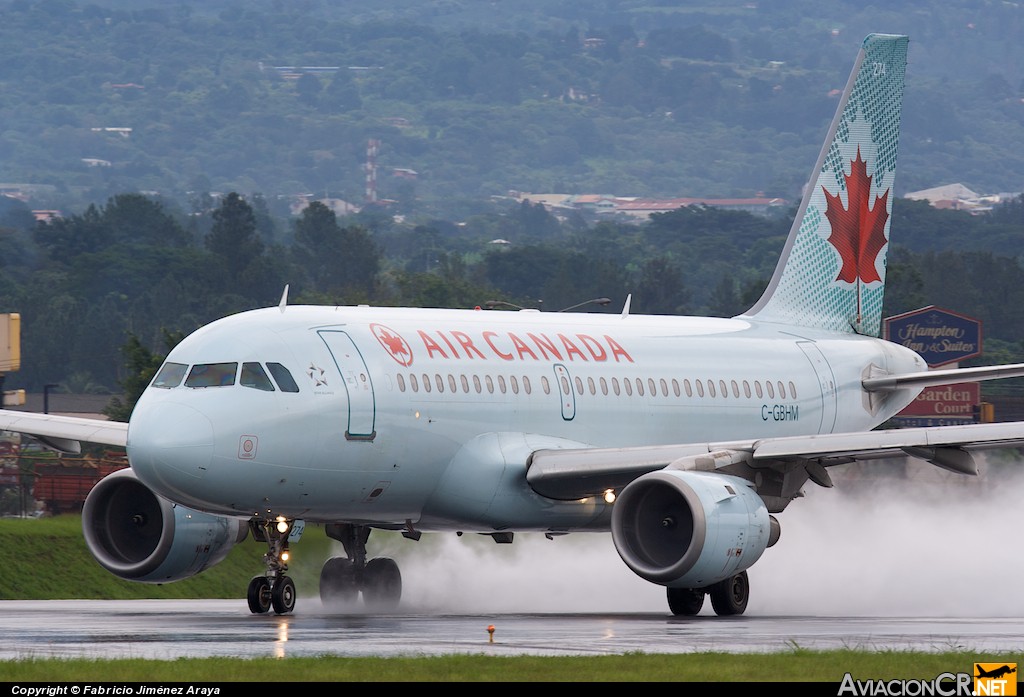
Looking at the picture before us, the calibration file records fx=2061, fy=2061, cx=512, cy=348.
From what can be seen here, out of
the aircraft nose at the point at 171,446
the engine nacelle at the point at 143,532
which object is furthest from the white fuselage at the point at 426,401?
the engine nacelle at the point at 143,532

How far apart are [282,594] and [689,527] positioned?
5.99m

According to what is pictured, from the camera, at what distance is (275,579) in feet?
97.3

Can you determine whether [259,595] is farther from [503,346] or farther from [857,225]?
[857,225]

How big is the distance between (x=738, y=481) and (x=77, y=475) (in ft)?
96.5

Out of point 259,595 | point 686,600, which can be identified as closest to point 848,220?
point 686,600

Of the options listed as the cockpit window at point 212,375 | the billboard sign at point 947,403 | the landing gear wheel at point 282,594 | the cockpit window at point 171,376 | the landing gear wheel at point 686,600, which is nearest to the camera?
the cockpit window at point 212,375

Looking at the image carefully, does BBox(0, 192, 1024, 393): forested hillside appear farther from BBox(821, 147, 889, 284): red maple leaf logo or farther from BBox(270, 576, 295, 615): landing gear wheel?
BBox(270, 576, 295, 615): landing gear wheel

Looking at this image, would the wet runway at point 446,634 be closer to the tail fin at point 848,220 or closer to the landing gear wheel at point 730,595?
the landing gear wheel at point 730,595

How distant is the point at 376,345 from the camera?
30.6m

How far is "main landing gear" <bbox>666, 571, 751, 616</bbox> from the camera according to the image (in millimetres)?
31016

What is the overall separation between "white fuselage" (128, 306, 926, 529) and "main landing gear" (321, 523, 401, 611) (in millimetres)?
2394

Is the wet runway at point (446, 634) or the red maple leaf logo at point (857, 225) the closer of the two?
the wet runway at point (446, 634)

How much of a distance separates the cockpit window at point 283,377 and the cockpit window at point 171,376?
1.21 meters

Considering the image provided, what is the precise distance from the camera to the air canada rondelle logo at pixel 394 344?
30.8m
